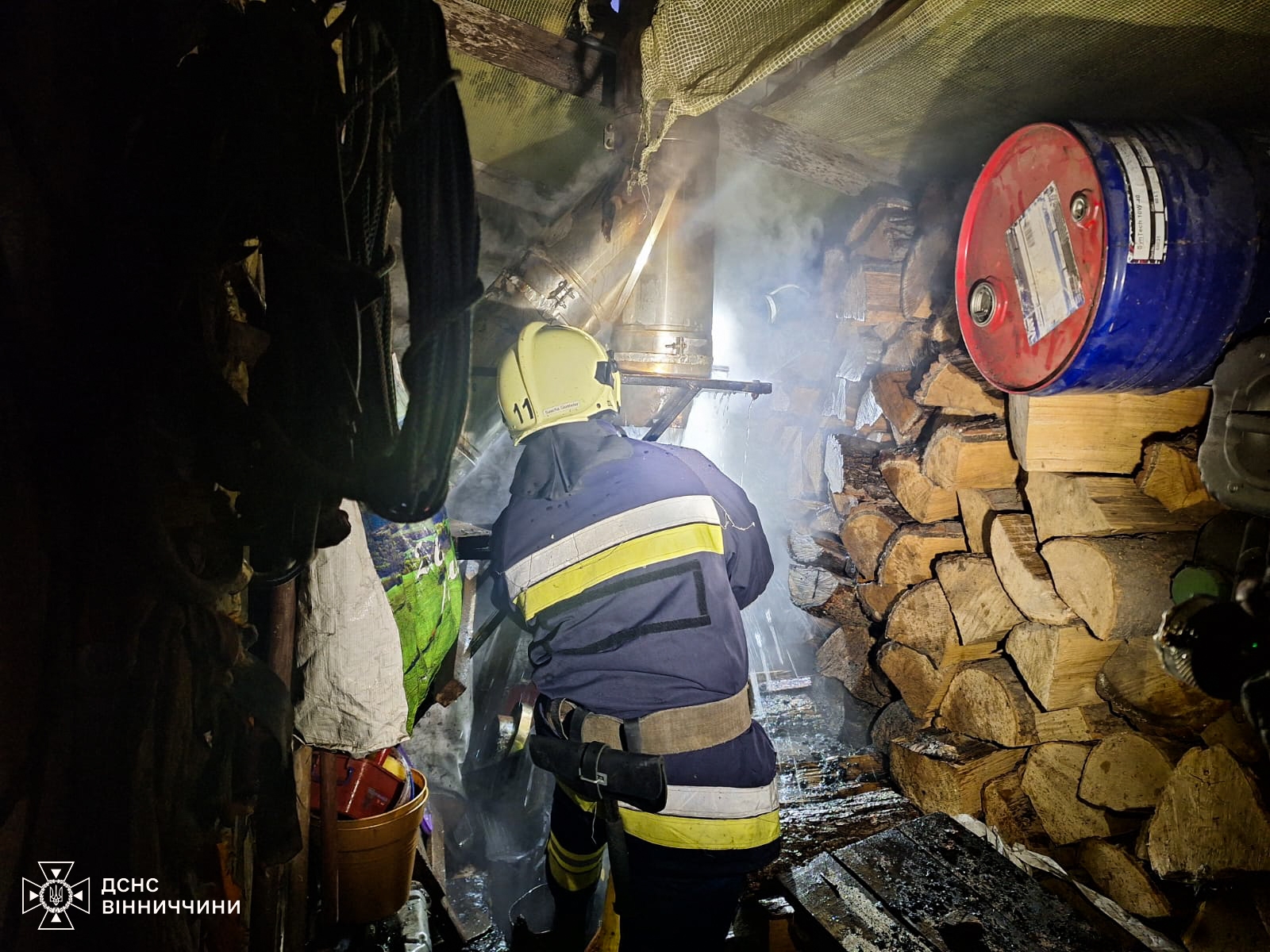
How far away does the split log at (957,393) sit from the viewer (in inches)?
126

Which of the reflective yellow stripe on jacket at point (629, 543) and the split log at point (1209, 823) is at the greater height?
the reflective yellow stripe on jacket at point (629, 543)

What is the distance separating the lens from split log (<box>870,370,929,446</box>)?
→ 141 inches

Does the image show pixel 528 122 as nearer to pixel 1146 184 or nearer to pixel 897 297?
pixel 897 297

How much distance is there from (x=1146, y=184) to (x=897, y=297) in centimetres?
223

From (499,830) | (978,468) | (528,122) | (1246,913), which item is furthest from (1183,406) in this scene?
(499,830)

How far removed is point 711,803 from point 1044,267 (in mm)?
2454

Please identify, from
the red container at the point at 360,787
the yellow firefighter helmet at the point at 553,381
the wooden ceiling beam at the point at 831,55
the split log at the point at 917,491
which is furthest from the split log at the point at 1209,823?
the red container at the point at 360,787

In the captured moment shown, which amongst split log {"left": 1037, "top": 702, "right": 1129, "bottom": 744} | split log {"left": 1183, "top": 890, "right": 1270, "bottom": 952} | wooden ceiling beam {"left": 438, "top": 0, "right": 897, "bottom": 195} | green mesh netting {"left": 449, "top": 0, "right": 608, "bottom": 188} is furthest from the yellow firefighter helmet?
split log {"left": 1183, "top": 890, "right": 1270, "bottom": 952}

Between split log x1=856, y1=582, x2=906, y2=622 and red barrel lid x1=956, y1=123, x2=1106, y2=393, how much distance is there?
1.69 m

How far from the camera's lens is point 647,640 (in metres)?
2.70

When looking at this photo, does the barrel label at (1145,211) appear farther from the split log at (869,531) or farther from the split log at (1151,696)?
the split log at (869,531)

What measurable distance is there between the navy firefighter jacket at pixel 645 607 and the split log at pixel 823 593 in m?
1.53

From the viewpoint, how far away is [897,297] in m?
3.99

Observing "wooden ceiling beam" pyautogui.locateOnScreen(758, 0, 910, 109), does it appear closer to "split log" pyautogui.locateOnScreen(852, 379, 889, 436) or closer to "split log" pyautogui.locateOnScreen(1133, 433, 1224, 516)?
"split log" pyautogui.locateOnScreen(852, 379, 889, 436)
